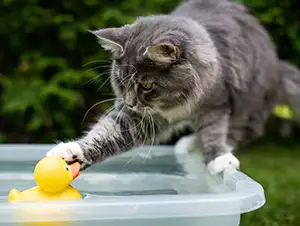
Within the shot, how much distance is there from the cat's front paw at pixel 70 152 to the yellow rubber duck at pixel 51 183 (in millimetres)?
135

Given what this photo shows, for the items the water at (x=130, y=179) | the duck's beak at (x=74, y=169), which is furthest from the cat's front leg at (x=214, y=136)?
the duck's beak at (x=74, y=169)

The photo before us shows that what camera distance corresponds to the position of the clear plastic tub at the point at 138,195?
1.21m

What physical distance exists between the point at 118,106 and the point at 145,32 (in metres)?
0.32

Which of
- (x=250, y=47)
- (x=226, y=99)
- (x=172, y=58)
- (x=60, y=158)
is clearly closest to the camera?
(x=60, y=158)

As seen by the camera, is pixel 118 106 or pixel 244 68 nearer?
pixel 118 106

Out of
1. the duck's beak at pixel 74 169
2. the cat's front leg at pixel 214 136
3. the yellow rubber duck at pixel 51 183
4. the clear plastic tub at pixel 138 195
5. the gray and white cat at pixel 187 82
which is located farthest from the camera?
the cat's front leg at pixel 214 136

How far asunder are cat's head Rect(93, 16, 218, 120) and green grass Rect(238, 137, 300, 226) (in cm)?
63

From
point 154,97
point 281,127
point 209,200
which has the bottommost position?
point 281,127

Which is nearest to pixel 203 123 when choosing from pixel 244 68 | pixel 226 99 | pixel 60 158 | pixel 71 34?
pixel 226 99

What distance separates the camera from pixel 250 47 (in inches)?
88.7

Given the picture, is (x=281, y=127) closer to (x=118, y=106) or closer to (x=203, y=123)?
(x=203, y=123)

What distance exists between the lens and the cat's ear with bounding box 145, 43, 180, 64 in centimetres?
164

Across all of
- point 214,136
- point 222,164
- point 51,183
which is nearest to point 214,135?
point 214,136

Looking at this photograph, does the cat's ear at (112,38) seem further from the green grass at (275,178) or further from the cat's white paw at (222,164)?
the green grass at (275,178)
